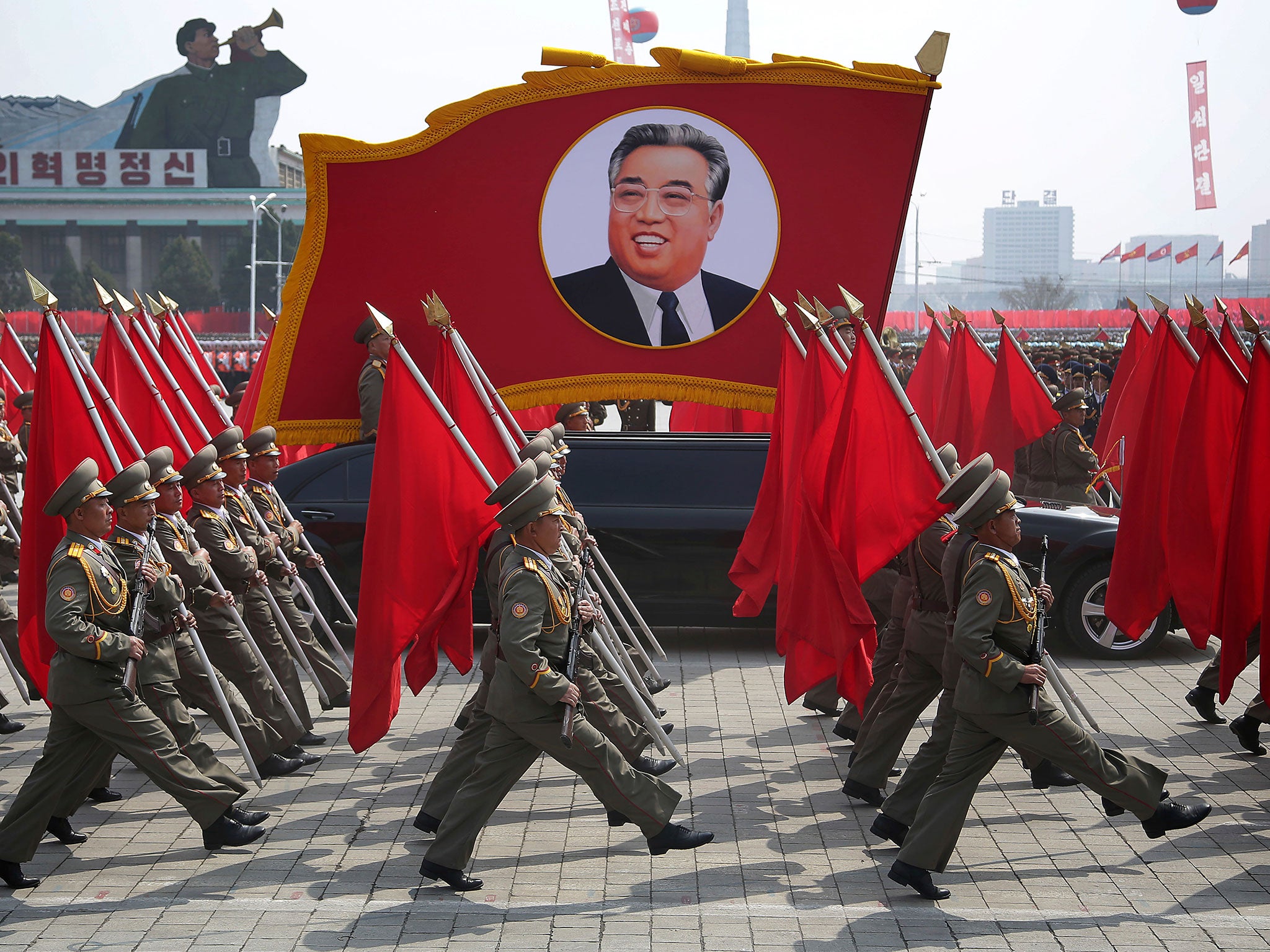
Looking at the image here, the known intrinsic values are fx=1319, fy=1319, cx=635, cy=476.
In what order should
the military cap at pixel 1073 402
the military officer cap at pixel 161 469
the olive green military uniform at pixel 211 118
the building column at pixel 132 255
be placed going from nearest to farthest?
the military officer cap at pixel 161 469
the military cap at pixel 1073 402
the building column at pixel 132 255
the olive green military uniform at pixel 211 118

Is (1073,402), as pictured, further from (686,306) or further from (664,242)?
(664,242)

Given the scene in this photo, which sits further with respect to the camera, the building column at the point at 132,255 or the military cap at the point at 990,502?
the building column at the point at 132,255

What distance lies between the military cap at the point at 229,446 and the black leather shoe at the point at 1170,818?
5.47 m

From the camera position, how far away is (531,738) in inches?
219

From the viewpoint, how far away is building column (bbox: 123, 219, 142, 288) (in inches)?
3568

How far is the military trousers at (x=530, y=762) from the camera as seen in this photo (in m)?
5.52

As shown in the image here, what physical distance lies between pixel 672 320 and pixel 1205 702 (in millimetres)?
4375

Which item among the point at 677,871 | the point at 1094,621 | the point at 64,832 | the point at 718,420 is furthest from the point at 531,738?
the point at 718,420

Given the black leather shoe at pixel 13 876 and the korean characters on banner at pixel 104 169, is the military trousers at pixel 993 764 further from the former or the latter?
the korean characters on banner at pixel 104 169

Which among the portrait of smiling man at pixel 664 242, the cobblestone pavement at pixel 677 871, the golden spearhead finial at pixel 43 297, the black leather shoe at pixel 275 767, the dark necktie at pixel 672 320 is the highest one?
the portrait of smiling man at pixel 664 242

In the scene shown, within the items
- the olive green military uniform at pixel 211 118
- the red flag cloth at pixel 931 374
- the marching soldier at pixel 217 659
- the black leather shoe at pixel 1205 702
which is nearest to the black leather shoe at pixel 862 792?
the black leather shoe at pixel 1205 702

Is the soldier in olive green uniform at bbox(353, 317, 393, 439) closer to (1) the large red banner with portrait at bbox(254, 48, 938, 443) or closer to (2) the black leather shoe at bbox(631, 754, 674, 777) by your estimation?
(1) the large red banner with portrait at bbox(254, 48, 938, 443)

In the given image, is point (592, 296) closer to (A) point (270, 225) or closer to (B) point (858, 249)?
(B) point (858, 249)

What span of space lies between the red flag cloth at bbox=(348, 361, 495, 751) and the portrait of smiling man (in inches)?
125
